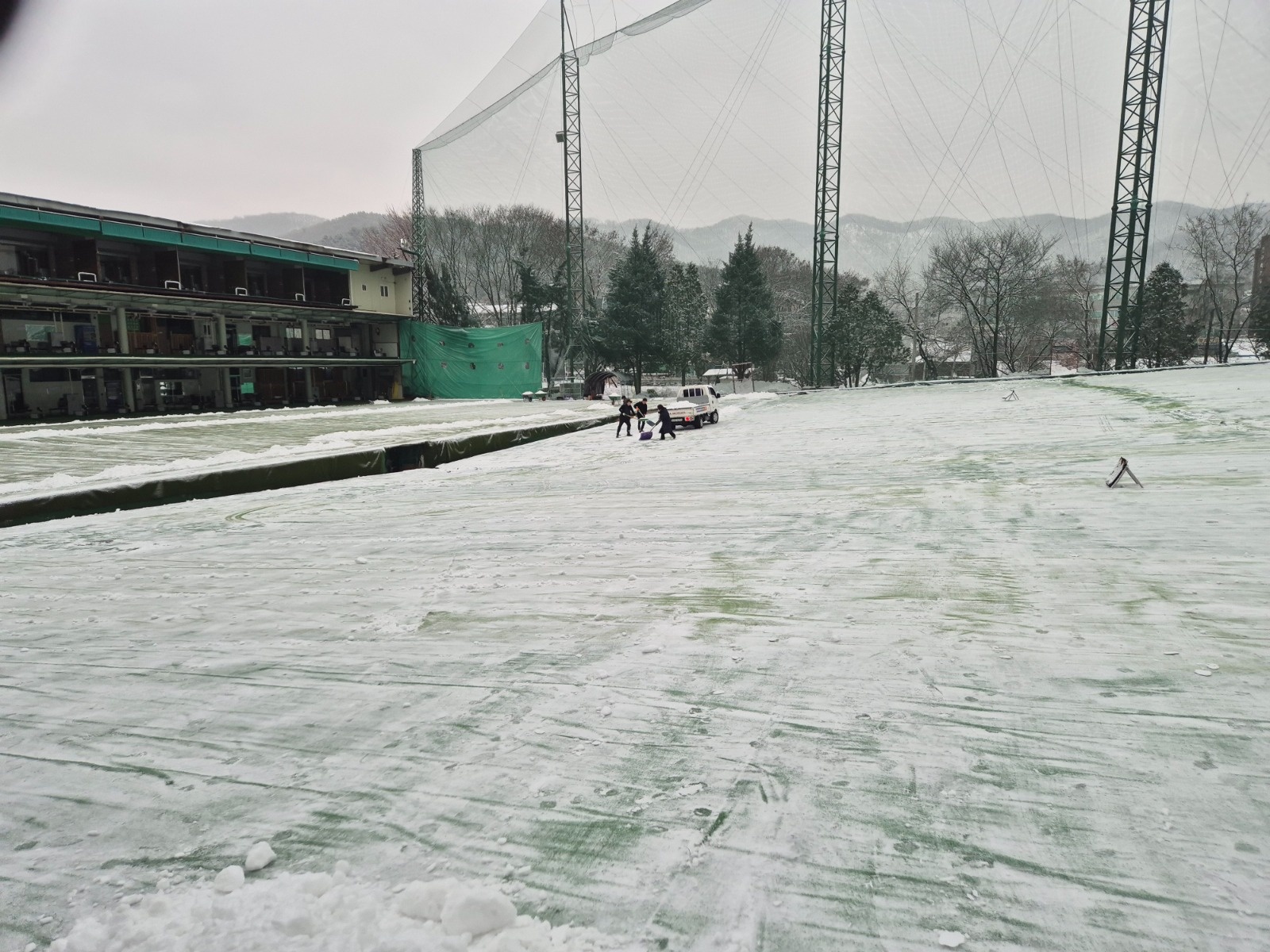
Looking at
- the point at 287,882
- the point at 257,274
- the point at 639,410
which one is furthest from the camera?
the point at 257,274

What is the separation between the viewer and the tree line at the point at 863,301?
43219 millimetres

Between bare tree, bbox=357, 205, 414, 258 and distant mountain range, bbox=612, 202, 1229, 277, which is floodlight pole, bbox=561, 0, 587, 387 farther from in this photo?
bare tree, bbox=357, 205, 414, 258

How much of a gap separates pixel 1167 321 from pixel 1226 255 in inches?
246

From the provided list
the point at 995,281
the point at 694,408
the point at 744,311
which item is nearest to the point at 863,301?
the point at 744,311

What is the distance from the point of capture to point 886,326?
4838 centimetres

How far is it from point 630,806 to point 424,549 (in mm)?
4670

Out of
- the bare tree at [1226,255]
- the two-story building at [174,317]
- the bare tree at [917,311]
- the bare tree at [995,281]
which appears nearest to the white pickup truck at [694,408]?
the two-story building at [174,317]

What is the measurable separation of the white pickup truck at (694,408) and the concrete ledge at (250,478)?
534cm

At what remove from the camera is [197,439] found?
61.6 ft

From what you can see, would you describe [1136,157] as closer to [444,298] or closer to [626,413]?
[626,413]

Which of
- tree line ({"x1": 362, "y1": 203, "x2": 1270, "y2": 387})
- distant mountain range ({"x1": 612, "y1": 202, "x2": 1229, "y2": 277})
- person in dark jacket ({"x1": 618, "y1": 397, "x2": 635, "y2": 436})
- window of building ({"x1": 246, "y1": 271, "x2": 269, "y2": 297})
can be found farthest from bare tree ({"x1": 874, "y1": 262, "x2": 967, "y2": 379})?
window of building ({"x1": 246, "y1": 271, "x2": 269, "y2": 297})

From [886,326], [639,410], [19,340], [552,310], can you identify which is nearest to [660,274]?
[552,310]

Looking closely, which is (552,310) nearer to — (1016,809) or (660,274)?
(660,274)

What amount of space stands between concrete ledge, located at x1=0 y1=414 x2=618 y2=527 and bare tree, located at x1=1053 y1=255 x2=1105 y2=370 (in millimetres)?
48542
